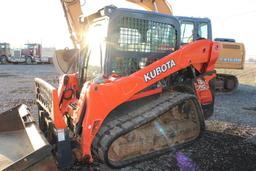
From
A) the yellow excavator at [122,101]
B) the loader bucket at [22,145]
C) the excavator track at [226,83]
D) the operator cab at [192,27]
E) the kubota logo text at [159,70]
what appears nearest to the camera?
the loader bucket at [22,145]

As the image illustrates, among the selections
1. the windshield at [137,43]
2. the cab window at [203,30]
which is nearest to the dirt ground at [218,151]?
the windshield at [137,43]

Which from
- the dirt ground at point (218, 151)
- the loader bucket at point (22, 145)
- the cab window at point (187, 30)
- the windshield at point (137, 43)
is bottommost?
the dirt ground at point (218, 151)

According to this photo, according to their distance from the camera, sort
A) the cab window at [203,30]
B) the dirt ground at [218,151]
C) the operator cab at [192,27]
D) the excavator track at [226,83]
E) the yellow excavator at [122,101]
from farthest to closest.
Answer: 1. the excavator track at [226,83]
2. the cab window at [203,30]
3. the operator cab at [192,27]
4. the dirt ground at [218,151]
5. the yellow excavator at [122,101]

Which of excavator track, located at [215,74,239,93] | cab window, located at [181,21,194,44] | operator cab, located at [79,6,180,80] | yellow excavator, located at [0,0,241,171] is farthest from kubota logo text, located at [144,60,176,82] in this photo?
excavator track, located at [215,74,239,93]

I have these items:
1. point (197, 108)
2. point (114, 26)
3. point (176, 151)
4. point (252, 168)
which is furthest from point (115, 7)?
point (252, 168)

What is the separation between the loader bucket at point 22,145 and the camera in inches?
124

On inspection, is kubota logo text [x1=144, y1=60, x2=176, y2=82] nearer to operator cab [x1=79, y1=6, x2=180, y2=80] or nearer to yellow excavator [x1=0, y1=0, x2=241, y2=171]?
yellow excavator [x1=0, y1=0, x2=241, y2=171]

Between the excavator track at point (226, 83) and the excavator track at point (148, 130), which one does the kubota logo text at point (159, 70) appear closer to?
the excavator track at point (148, 130)

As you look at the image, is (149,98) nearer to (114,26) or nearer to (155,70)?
(155,70)

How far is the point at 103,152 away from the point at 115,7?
2145mm

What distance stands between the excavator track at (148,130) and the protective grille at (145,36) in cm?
85

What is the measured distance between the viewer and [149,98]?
4.61 m

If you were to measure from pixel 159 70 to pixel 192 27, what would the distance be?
5460mm

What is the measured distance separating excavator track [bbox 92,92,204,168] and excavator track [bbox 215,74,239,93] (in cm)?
838
